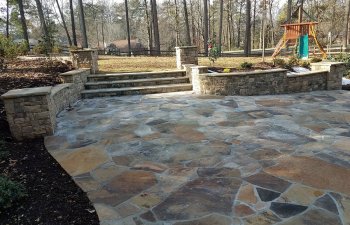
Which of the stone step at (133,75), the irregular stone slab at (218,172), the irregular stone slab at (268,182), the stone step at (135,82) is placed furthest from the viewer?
the stone step at (133,75)

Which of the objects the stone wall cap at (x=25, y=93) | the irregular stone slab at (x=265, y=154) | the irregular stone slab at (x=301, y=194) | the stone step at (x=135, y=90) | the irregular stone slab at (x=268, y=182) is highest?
the stone wall cap at (x=25, y=93)

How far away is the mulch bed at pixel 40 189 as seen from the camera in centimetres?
269

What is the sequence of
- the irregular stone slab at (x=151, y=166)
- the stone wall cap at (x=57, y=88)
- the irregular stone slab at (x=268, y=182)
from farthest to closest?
the stone wall cap at (x=57, y=88)
the irregular stone slab at (x=151, y=166)
the irregular stone slab at (x=268, y=182)

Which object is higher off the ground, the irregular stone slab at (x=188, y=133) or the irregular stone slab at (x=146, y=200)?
the irregular stone slab at (x=188, y=133)

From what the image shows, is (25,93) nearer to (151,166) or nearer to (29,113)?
(29,113)

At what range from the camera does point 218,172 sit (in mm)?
3428

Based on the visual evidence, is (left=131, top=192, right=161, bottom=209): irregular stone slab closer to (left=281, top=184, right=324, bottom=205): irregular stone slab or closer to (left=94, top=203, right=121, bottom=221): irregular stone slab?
(left=94, top=203, right=121, bottom=221): irregular stone slab

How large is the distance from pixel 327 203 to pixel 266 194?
54cm

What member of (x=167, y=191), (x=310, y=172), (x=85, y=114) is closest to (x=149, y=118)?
(x=85, y=114)

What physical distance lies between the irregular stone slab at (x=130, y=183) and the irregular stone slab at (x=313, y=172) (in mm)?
1385

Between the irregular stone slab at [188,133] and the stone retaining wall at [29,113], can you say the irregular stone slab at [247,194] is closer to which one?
the irregular stone slab at [188,133]

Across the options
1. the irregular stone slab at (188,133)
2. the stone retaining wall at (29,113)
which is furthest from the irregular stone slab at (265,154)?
the stone retaining wall at (29,113)

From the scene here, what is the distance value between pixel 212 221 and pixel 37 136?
3606 millimetres

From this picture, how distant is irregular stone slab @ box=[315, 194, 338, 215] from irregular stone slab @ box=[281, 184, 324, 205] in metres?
0.05
